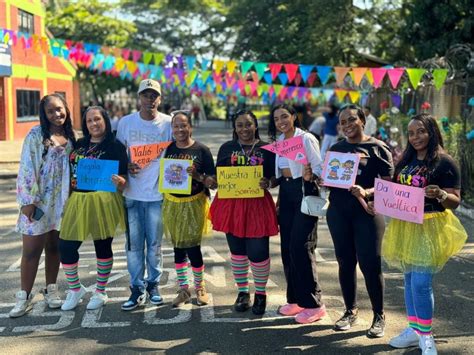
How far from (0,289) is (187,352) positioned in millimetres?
2401

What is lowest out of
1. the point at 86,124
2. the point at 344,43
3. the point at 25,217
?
the point at 25,217

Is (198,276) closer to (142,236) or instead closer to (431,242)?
(142,236)

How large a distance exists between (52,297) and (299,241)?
87.4 inches

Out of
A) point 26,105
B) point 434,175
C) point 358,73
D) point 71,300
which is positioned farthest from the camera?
point 26,105

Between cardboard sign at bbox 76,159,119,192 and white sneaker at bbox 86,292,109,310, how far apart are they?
97 cm

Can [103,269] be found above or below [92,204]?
below

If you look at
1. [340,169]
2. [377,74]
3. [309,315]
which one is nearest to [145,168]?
[340,169]

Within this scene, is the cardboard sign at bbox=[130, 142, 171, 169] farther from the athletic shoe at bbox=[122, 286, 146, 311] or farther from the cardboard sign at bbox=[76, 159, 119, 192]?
the athletic shoe at bbox=[122, 286, 146, 311]

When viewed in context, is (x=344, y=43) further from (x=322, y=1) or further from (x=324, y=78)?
(x=324, y=78)

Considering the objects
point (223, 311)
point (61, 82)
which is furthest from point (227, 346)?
point (61, 82)

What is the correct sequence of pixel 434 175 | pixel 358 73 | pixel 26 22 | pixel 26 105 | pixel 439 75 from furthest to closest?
pixel 26 105 → pixel 26 22 → pixel 358 73 → pixel 439 75 → pixel 434 175

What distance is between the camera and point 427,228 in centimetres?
380

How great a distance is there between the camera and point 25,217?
467 cm

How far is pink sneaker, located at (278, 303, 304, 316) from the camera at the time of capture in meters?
4.66
